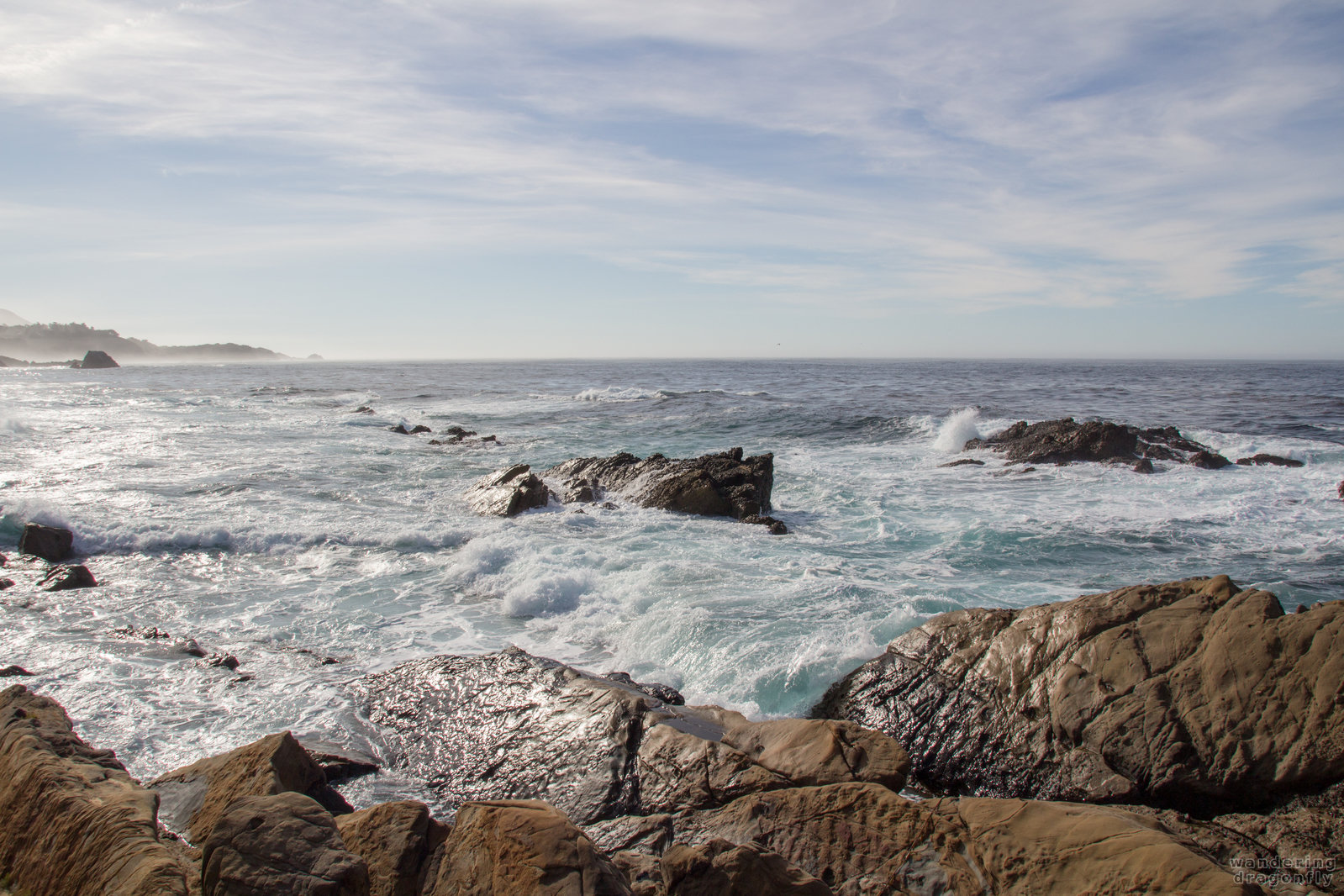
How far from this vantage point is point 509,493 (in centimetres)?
1449

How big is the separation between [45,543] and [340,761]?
9157 millimetres

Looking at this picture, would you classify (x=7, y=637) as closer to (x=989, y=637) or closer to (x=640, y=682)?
(x=640, y=682)

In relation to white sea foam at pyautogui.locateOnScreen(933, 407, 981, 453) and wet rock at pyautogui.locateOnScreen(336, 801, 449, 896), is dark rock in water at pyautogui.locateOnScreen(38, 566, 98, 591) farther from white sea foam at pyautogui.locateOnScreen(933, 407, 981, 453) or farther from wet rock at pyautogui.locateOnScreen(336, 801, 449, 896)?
white sea foam at pyautogui.locateOnScreen(933, 407, 981, 453)

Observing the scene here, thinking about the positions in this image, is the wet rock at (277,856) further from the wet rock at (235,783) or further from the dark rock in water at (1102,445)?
the dark rock in water at (1102,445)

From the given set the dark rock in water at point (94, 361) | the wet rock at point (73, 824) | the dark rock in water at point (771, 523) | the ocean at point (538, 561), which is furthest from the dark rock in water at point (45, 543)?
the dark rock in water at point (94, 361)

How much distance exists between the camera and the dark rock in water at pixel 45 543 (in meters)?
11.0

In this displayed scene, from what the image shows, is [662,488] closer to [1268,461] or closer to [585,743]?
[585,743]

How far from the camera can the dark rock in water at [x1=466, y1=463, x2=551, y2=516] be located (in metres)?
14.2

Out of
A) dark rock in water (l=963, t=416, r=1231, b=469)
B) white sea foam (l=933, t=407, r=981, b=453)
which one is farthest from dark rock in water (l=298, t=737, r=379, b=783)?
white sea foam (l=933, t=407, r=981, b=453)

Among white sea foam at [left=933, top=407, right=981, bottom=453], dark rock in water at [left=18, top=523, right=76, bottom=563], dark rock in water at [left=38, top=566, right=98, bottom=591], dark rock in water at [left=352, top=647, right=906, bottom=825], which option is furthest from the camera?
white sea foam at [left=933, top=407, right=981, bottom=453]

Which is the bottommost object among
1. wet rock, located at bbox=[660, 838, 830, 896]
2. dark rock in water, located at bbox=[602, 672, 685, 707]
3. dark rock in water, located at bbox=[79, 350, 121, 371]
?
dark rock in water, located at bbox=[602, 672, 685, 707]

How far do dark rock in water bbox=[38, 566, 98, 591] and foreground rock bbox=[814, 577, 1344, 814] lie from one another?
10.4 metres

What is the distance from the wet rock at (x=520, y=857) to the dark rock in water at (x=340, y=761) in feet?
7.66

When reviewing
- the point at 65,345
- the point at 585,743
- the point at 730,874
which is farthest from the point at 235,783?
the point at 65,345
